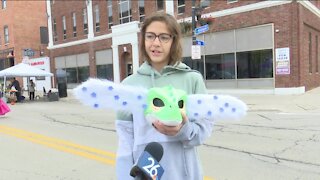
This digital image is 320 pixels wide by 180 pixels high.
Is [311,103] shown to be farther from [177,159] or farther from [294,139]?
[177,159]

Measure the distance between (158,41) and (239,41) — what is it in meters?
20.6

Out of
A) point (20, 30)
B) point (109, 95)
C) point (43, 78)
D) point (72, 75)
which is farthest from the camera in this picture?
point (20, 30)

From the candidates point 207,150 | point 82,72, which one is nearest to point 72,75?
point 82,72

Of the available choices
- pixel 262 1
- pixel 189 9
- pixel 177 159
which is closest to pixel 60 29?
pixel 189 9

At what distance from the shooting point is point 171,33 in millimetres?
2064

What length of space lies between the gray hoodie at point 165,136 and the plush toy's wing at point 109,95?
19 centimetres

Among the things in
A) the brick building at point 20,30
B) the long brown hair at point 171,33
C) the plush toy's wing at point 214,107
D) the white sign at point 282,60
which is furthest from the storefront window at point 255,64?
the brick building at point 20,30

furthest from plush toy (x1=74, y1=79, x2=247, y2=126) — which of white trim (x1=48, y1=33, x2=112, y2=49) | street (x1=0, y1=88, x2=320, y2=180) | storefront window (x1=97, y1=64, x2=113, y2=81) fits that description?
storefront window (x1=97, y1=64, x2=113, y2=81)

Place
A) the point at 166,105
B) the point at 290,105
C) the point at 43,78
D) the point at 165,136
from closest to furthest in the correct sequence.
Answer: the point at 166,105
the point at 165,136
the point at 290,105
the point at 43,78

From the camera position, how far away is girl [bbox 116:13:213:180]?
6.61 ft

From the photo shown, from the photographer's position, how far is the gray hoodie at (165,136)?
2.00 meters

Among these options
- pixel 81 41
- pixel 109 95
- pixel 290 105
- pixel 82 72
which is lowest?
pixel 290 105

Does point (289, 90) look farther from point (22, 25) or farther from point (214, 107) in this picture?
point (22, 25)

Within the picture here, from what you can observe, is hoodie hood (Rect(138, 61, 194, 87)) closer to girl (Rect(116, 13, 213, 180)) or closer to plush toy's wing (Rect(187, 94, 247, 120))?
girl (Rect(116, 13, 213, 180))
